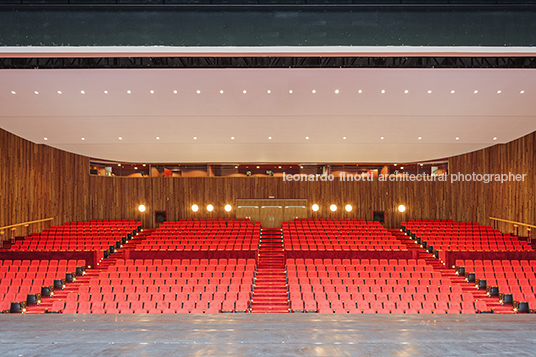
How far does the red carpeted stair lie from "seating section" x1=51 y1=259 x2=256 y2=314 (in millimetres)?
406

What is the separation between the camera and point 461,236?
1339cm

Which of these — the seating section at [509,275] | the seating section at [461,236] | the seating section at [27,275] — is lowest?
the seating section at [509,275]

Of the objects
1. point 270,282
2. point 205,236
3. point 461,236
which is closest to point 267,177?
point 205,236

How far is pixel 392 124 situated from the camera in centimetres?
1123

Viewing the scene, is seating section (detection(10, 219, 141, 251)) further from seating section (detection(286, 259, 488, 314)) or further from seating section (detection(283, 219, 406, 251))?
seating section (detection(286, 259, 488, 314))

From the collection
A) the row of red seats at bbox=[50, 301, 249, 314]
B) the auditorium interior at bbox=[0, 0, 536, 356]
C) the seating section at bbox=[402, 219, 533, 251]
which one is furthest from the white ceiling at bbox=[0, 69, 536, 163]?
the row of red seats at bbox=[50, 301, 249, 314]

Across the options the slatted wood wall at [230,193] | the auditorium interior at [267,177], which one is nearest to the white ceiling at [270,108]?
the auditorium interior at [267,177]

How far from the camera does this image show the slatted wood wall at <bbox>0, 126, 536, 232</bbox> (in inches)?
585

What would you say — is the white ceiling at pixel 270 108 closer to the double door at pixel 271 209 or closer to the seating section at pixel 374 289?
the double door at pixel 271 209

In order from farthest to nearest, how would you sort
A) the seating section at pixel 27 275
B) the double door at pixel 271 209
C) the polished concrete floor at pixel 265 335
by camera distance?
1. the double door at pixel 271 209
2. the seating section at pixel 27 275
3. the polished concrete floor at pixel 265 335

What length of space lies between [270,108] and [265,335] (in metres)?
7.60

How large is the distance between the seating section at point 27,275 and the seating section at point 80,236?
1.66 metres

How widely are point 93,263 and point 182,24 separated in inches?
347

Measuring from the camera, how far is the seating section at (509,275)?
26.6 ft
